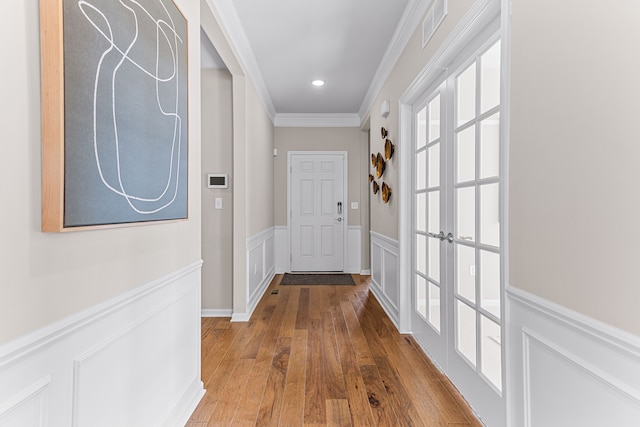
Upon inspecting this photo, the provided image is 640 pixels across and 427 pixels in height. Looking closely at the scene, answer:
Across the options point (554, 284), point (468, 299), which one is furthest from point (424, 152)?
point (554, 284)

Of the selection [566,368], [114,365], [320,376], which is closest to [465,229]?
[566,368]

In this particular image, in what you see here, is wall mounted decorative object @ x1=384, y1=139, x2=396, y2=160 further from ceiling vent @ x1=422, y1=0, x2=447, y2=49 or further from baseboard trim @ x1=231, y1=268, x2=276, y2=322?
baseboard trim @ x1=231, y1=268, x2=276, y2=322

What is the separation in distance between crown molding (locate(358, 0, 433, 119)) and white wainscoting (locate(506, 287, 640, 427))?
2052 millimetres

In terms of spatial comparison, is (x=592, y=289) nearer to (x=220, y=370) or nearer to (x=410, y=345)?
(x=410, y=345)

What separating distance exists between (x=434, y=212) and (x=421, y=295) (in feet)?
2.33

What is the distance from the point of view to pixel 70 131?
912mm

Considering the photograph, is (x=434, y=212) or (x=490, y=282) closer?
(x=490, y=282)

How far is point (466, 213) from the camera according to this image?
1977 mm

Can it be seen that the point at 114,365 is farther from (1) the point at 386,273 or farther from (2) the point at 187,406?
(1) the point at 386,273

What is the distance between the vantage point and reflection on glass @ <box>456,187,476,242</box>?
1896 millimetres

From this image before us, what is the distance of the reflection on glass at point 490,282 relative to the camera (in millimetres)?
1666

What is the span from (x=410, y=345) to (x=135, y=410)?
6.76 ft

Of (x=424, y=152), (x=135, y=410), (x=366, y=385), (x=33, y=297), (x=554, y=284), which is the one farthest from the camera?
(x=424, y=152)

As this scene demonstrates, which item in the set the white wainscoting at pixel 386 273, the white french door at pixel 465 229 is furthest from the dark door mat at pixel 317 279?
the white french door at pixel 465 229
